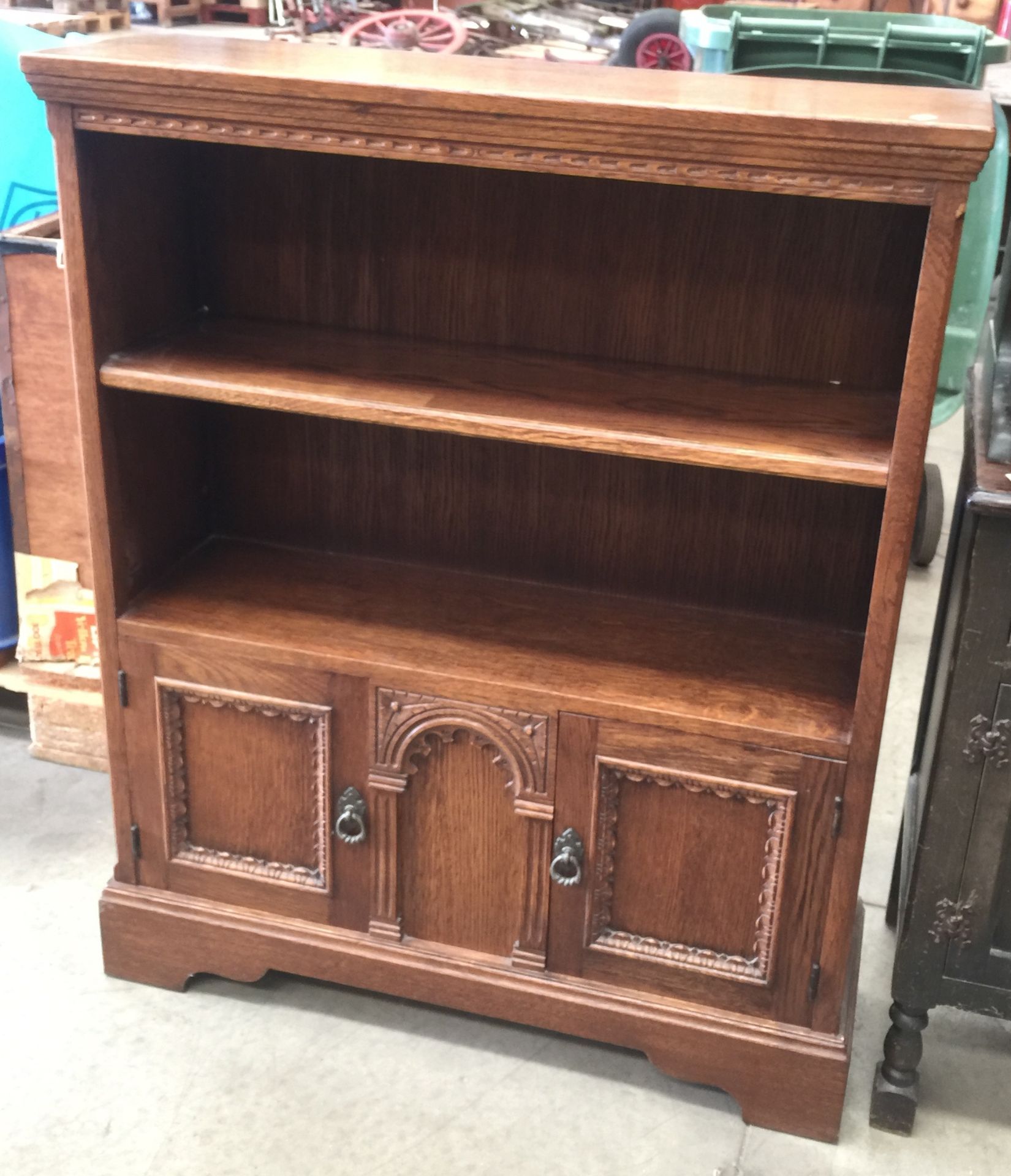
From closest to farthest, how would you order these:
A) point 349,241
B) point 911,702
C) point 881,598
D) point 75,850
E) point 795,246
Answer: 1. point 881,598
2. point 795,246
3. point 349,241
4. point 75,850
5. point 911,702

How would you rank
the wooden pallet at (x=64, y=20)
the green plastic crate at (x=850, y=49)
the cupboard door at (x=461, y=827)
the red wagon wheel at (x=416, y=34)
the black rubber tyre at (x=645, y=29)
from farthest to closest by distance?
the red wagon wheel at (x=416, y=34) → the black rubber tyre at (x=645, y=29) → the wooden pallet at (x=64, y=20) → the green plastic crate at (x=850, y=49) → the cupboard door at (x=461, y=827)

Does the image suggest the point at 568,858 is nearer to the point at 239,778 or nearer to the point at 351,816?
the point at 351,816

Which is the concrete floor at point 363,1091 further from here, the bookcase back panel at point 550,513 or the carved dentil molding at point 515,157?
the carved dentil molding at point 515,157

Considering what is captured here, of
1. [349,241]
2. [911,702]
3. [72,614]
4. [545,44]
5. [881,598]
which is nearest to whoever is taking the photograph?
[881,598]

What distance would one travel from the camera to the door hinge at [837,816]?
1.58 meters

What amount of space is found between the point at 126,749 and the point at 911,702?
1711mm

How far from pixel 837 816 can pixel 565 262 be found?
0.80 metres

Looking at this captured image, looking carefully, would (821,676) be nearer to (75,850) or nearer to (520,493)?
(520,493)

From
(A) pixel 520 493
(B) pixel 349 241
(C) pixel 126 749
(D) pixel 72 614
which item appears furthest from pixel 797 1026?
(D) pixel 72 614

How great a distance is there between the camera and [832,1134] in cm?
172

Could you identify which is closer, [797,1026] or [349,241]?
[797,1026]

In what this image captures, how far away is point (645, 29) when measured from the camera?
4238mm

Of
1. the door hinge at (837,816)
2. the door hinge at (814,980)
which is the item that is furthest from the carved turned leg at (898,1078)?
the door hinge at (837,816)

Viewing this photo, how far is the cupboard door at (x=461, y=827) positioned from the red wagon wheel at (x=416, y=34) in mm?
3701
